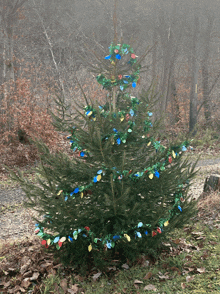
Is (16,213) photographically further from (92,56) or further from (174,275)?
(92,56)

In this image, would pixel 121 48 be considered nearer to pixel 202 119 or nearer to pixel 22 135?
pixel 22 135

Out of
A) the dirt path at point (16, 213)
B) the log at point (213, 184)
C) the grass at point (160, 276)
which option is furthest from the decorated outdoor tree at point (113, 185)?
the log at point (213, 184)

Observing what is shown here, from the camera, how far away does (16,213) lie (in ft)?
24.1

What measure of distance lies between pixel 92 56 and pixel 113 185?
10.4 m

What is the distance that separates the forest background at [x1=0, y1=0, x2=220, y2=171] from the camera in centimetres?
1096

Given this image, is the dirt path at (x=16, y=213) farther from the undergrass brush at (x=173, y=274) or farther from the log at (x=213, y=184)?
the undergrass brush at (x=173, y=274)

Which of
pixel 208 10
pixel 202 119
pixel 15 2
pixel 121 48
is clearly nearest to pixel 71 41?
pixel 15 2

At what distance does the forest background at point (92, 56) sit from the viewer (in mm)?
10961

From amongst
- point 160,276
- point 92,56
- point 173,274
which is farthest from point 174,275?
point 92,56

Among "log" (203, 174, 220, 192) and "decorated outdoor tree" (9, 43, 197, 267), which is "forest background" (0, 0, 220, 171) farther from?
"decorated outdoor tree" (9, 43, 197, 267)

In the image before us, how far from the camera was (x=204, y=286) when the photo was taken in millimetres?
3348

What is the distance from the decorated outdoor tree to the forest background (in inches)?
277

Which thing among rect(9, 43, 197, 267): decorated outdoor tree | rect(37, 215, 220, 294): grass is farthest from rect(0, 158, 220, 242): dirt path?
rect(9, 43, 197, 267): decorated outdoor tree

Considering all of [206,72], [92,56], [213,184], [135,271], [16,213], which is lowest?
[16,213]
